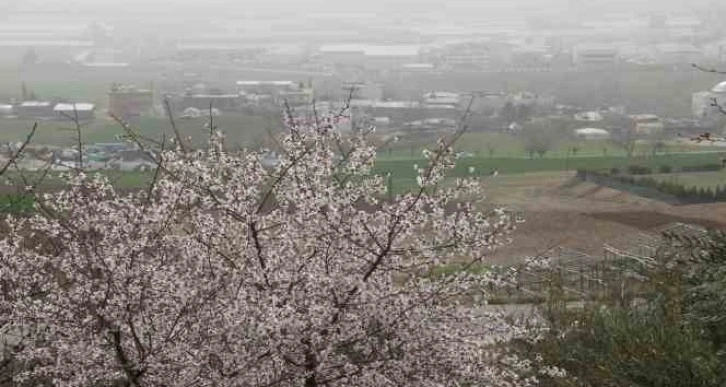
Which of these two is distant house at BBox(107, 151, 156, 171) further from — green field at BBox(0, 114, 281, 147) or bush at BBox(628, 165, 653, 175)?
bush at BBox(628, 165, 653, 175)

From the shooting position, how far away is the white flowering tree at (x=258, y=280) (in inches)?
155

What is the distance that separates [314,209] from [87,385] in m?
1.21

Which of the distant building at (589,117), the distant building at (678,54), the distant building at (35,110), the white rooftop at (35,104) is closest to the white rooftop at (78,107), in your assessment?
the distant building at (35,110)

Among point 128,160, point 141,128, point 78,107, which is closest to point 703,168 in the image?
point 128,160

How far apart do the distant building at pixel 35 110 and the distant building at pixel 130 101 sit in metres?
1.83

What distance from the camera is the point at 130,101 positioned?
30344mm

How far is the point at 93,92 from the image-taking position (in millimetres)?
35062

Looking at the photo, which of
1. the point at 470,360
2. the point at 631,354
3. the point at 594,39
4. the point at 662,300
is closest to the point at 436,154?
the point at 470,360

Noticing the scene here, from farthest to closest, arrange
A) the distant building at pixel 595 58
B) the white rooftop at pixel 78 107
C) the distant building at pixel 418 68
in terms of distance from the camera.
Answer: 1. the distant building at pixel 595 58
2. the distant building at pixel 418 68
3. the white rooftop at pixel 78 107

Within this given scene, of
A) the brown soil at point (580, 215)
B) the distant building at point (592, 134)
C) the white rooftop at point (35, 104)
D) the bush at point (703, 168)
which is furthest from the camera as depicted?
the white rooftop at point (35, 104)

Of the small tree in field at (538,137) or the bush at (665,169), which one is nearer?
the bush at (665,169)

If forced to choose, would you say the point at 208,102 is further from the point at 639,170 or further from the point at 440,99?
the point at 639,170

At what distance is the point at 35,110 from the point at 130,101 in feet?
10.1

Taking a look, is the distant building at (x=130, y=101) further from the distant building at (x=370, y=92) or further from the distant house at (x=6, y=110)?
the distant building at (x=370, y=92)
